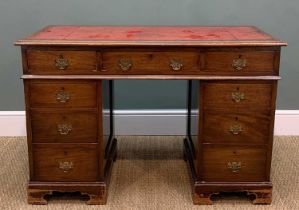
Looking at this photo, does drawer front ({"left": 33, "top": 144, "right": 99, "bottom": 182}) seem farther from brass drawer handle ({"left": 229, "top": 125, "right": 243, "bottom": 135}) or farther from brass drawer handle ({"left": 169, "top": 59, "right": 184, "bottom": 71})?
brass drawer handle ({"left": 229, "top": 125, "right": 243, "bottom": 135})

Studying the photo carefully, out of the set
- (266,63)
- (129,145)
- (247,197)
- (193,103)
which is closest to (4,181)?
(129,145)

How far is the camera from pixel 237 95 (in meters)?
2.23

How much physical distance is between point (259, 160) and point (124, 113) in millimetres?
1089

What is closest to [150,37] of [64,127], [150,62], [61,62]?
[150,62]

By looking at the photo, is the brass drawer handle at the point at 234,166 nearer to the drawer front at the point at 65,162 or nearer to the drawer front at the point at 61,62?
the drawer front at the point at 65,162

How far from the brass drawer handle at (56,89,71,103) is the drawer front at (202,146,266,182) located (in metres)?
0.65

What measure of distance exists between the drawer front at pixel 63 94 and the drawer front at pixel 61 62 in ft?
0.18

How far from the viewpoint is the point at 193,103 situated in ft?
8.23

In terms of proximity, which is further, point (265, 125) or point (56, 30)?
point (56, 30)

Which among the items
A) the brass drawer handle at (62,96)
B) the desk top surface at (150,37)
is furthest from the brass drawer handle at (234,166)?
the brass drawer handle at (62,96)

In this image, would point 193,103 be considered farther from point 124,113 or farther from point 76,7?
point 76,7

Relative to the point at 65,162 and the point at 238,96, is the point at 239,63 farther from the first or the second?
the point at 65,162

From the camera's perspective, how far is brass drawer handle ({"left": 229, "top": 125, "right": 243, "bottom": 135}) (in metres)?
2.27

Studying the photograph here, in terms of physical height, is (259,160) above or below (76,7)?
below
